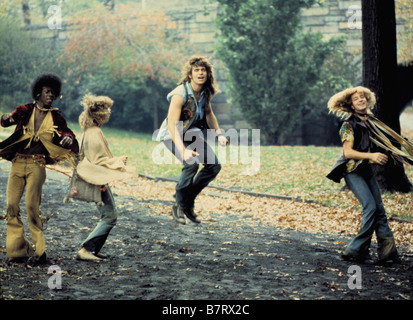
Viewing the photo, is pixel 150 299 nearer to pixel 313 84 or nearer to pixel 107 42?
pixel 313 84

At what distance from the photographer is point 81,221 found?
912 centimetres

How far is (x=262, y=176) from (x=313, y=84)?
857 cm

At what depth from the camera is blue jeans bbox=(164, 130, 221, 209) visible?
693 centimetres

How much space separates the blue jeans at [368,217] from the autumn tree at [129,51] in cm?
2063

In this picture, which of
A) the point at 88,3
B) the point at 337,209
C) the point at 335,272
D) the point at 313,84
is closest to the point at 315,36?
the point at 313,84

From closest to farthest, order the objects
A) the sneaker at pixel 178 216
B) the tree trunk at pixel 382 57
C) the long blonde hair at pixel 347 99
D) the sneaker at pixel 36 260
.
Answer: the sneaker at pixel 36 260 → the long blonde hair at pixel 347 99 → the sneaker at pixel 178 216 → the tree trunk at pixel 382 57

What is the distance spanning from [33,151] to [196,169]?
194cm

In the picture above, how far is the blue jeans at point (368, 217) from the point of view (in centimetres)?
667

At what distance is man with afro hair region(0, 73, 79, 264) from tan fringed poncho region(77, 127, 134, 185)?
0.54ft

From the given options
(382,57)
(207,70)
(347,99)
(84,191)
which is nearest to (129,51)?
(382,57)

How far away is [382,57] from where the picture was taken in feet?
37.4

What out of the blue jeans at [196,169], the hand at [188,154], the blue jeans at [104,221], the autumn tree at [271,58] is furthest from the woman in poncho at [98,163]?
the autumn tree at [271,58]

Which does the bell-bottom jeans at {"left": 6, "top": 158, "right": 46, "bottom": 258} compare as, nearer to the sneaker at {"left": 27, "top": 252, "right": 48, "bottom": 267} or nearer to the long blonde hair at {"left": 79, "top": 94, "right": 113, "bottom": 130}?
the sneaker at {"left": 27, "top": 252, "right": 48, "bottom": 267}

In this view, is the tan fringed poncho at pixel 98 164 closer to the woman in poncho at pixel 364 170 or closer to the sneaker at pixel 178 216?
the sneaker at pixel 178 216
